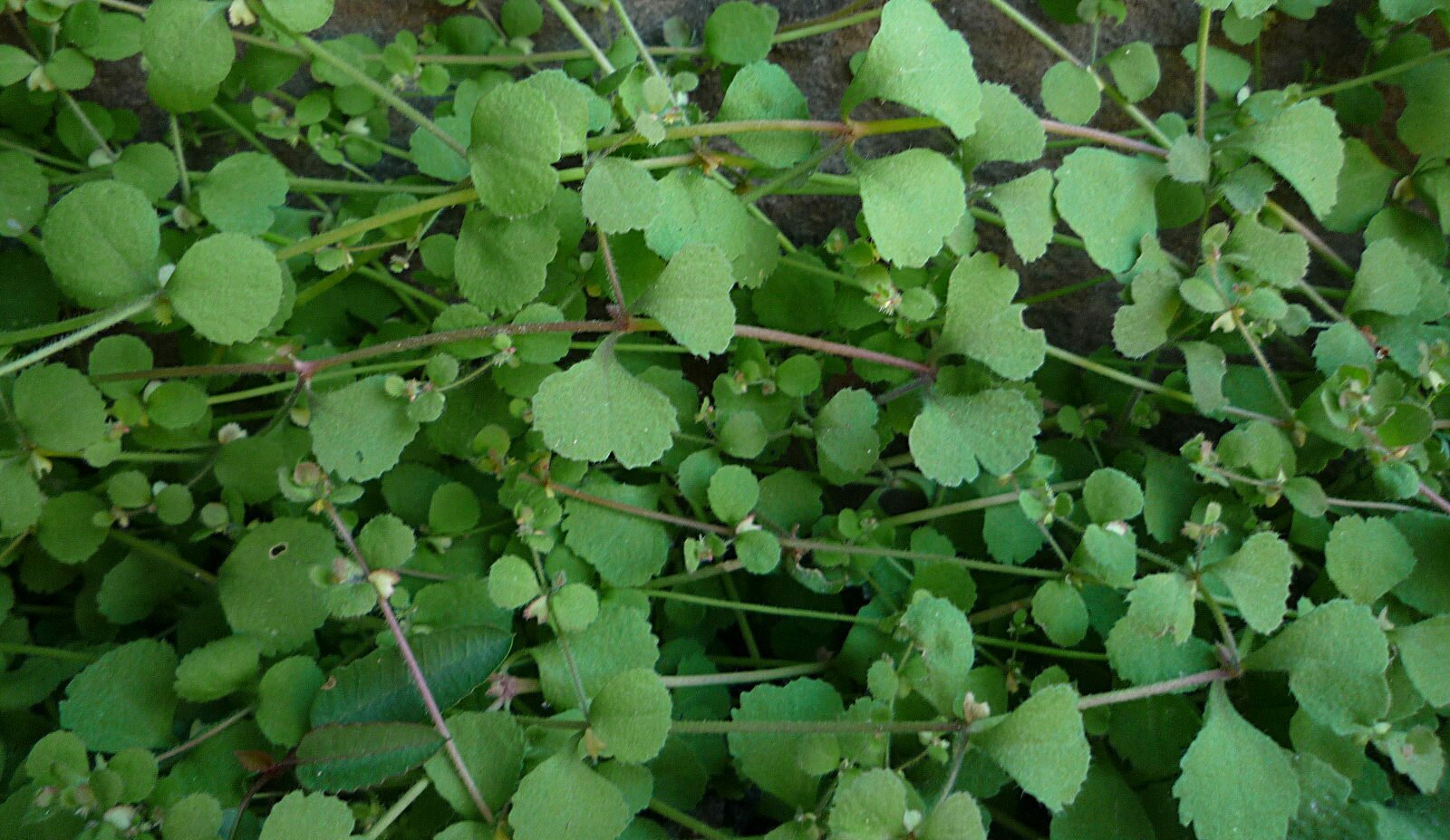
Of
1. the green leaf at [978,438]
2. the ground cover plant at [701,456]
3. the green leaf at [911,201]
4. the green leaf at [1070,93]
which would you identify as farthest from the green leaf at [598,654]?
the green leaf at [1070,93]

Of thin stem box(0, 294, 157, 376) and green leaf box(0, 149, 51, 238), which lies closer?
thin stem box(0, 294, 157, 376)

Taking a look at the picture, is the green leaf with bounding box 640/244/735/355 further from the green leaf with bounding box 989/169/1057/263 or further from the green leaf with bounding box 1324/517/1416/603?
the green leaf with bounding box 1324/517/1416/603

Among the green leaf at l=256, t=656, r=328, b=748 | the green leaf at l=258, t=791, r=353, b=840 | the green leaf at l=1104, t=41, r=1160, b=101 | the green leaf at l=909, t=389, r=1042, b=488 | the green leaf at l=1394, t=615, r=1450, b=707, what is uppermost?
the green leaf at l=1104, t=41, r=1160, b=101

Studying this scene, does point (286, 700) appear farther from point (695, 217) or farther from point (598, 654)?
point (695, 217)

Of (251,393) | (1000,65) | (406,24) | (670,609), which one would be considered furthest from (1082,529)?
(406,24)

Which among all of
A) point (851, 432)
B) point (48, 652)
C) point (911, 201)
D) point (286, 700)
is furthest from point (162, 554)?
point (911, 201)

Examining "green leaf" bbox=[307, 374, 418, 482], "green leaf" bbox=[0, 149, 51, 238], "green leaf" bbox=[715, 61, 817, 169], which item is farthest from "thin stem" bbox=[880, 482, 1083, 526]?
"green leaf" bbox=[0, 149, 51, 238]

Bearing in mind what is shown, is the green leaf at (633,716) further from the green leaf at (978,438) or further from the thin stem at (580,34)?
the thin stem at (580,34)
